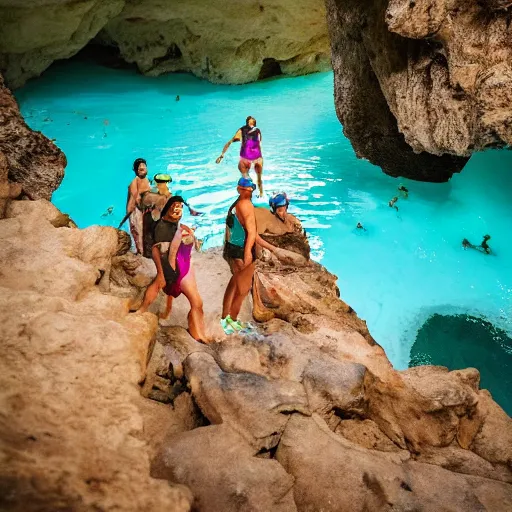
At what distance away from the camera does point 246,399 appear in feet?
10.8

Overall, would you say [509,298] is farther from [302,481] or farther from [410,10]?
[302,481]

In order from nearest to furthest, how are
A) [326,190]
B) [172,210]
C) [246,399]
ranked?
1. [246,399]
2. [172,210]
3. [326,190]

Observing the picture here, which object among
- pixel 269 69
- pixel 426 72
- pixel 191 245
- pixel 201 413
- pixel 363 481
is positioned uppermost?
pixel 269 69

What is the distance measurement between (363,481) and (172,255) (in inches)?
104

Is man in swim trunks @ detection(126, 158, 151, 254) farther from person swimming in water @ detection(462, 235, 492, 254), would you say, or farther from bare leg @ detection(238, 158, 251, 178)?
person swimming in water @ detection(462, 235, 492, 254)

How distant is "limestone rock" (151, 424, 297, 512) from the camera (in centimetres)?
257

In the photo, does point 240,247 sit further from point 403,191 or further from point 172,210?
point 403,191

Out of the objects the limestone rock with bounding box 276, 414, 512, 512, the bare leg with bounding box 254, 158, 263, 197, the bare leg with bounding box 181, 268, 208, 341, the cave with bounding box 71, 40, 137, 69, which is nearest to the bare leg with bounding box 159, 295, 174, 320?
the bare leg with bounding box 181, 268, 208, 341

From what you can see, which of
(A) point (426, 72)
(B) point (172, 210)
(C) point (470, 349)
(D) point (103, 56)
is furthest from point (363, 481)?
(D) point (103, 56)

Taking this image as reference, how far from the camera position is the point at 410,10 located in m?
5.34

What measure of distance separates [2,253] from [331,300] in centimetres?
407

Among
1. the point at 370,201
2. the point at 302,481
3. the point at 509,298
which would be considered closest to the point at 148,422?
the point at 302,481

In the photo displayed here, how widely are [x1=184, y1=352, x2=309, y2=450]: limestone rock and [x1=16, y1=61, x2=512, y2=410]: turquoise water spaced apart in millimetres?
4160

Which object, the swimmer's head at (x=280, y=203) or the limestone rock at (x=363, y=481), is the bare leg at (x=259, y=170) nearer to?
the swimmer's head at (x=280, y=203)
